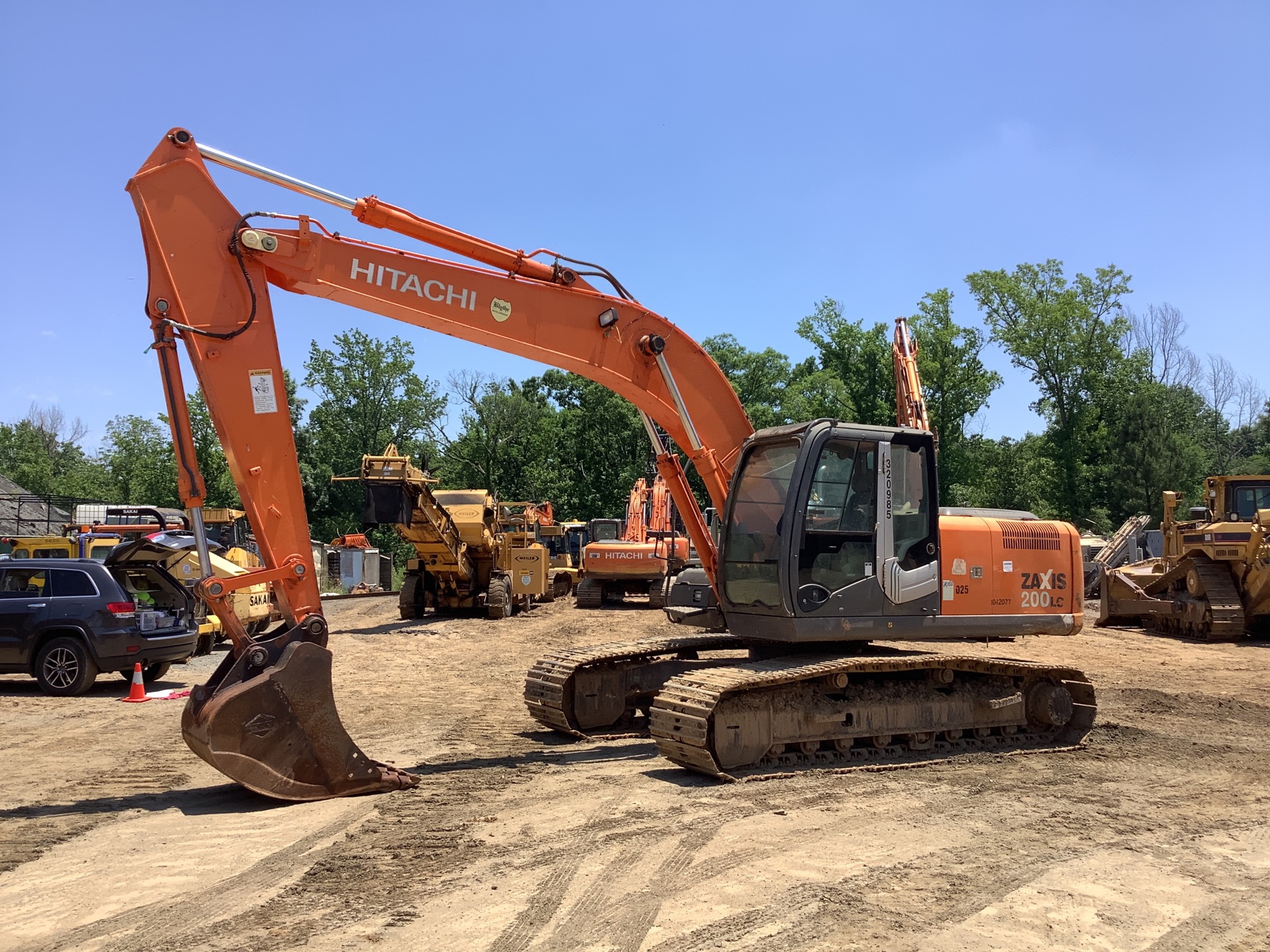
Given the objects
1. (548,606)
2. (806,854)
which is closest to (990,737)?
(806,854)

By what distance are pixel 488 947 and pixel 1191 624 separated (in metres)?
20.1

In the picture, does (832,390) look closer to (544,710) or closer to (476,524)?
(476,524)

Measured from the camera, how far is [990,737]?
9.18 metres

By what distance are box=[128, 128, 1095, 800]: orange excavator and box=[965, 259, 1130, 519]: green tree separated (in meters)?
46.8

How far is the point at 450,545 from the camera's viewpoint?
23.7 m

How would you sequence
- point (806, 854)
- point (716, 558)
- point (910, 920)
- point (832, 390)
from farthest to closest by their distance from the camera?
point (832, 390) < point (716, 558) < point (806, 854) < point (910, 920)

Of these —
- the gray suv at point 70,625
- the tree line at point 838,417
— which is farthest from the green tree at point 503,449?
the gray suv at point 70,625

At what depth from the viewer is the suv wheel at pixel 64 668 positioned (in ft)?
40.8

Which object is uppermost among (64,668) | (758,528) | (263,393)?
(263,393)

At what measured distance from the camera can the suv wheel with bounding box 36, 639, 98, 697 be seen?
12.4 meters

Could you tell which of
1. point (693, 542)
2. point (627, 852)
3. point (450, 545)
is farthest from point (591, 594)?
point (627, 852)

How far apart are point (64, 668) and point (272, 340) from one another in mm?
7342

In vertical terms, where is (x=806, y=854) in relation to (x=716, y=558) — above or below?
below

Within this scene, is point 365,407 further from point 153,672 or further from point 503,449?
point 153,672
